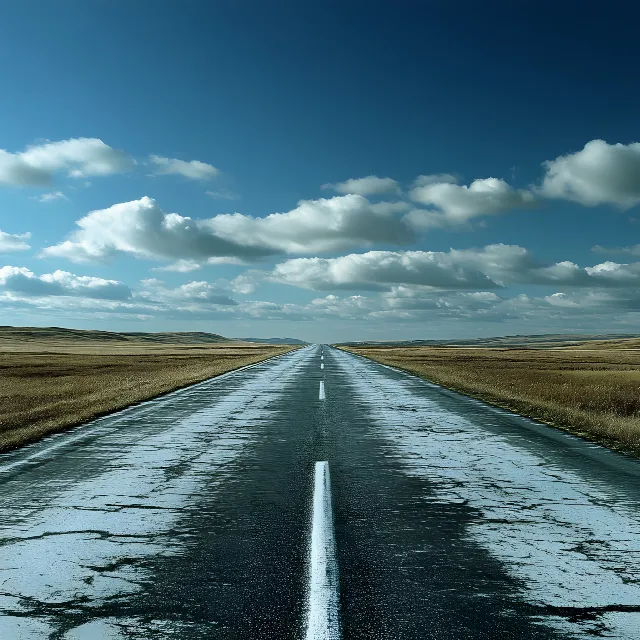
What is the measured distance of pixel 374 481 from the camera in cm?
721

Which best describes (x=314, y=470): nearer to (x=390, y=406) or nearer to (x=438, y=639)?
(x=438, y=639)

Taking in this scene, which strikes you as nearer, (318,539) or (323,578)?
(323,578)

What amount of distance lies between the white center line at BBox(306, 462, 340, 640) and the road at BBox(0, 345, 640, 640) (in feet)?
0.05

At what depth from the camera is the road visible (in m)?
3.54

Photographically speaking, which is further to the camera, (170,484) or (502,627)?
(170,484)

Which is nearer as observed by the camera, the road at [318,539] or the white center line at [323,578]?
the white center line at [323,578]

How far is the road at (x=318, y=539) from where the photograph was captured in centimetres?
354

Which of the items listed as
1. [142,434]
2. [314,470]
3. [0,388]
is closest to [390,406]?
[142,434]

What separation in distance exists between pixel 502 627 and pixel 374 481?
3795 millimetres

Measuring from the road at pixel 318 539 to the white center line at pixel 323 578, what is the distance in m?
0.01

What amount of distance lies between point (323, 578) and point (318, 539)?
849 millimetres

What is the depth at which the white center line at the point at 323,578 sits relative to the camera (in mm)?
3396

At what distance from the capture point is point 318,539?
499cm

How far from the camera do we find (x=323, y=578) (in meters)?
4.14
